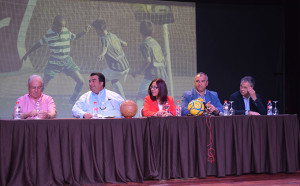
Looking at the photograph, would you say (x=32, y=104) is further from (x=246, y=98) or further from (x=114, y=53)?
(x=246, y=98)

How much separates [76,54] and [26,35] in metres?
0.89

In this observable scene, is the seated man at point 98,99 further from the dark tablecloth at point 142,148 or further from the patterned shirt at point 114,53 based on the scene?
the patterned shirt at point 114,53

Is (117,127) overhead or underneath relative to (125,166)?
overhead

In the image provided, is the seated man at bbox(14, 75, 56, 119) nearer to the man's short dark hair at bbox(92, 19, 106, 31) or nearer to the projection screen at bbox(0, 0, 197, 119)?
the projection screen at bbox(0, 0, 197, 119)

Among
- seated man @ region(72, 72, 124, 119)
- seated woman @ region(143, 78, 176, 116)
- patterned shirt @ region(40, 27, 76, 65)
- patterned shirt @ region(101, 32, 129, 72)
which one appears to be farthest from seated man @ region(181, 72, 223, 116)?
patterned shirt @ region(40, 27, 76, 65)

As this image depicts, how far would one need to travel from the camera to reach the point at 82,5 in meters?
5.96

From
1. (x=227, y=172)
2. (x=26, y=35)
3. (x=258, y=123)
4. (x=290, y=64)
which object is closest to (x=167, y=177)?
(x=227, y=172)

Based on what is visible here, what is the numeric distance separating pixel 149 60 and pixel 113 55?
0.69 meters

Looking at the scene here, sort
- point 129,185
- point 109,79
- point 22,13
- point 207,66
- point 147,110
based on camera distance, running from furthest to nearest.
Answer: point 207,66 → point 109,79 → point 22,13 → point 147,110 → point 129,185

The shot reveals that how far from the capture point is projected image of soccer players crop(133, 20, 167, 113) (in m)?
6.30

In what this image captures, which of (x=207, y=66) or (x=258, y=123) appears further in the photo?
(x=207, y=66)

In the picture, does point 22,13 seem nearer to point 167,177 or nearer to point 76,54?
point 76,54

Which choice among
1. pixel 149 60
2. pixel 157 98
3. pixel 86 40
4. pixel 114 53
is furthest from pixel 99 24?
pixel 157 98

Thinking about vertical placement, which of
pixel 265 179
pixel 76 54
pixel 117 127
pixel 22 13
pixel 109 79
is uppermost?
pixel 22 13
